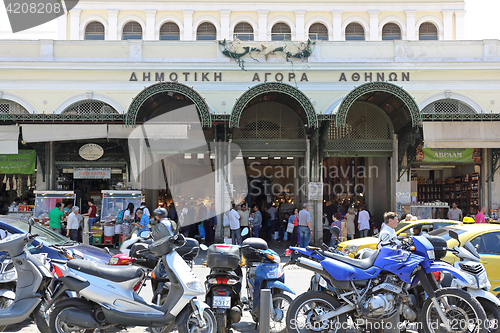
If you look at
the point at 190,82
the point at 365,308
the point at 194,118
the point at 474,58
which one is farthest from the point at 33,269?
the point at 474,58

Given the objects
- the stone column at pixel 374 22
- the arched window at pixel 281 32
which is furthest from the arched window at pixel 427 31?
the arched window at pixel 281 32

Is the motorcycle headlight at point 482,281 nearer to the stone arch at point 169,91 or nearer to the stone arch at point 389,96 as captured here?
the stone arch at point 389,96

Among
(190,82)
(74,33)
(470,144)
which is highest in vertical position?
(74,33)

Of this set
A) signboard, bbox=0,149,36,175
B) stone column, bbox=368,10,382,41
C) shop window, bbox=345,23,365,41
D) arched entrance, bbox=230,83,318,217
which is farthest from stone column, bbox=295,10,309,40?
signboard, bbox=0,149,36,175

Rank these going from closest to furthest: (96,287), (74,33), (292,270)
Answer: (96,287) < (292,270) < (74,33)

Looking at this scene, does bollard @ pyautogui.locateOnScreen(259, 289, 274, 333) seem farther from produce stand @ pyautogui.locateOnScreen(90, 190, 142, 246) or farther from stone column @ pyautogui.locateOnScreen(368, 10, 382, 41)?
stone column @ pyautogui.locateOnScreen(368, 10, 382, 41)

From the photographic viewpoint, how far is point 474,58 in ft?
57.0

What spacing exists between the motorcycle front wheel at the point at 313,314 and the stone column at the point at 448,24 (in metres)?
24.6

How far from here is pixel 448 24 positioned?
2528cm

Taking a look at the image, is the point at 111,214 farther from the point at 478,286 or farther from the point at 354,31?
the point at 354,31

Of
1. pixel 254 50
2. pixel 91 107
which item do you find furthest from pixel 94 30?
pixel 254 50

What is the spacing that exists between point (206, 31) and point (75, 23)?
787 centimetres

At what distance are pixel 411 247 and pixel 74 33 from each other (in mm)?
24932

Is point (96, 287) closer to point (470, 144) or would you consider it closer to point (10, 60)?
point (470, 144)
